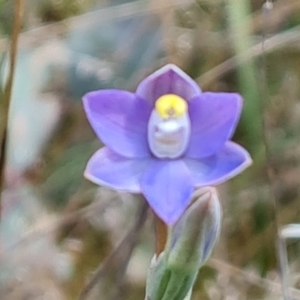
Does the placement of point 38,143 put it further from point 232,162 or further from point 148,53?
point 232,162

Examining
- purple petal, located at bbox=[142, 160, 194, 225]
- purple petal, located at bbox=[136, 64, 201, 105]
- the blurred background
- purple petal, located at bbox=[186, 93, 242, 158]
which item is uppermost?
purple petal, located at bbox=[136, 64, 201, 105]

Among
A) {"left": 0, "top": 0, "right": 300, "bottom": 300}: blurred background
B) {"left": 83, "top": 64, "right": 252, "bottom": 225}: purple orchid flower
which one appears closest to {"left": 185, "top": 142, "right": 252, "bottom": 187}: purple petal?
{"left": 83, "top": 64, "right": 252, "bottom": 225}: purple orchid flower

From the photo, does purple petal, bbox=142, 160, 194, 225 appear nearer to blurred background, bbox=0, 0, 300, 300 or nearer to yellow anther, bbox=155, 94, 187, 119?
yellow anther, bbox=155, 94, 187, 119

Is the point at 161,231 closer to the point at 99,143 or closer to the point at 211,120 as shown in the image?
the point at 211,120

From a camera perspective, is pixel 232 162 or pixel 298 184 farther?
pixel 298 184

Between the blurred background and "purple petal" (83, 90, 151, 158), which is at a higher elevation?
"purple petal" (83, 90, 151, 158)

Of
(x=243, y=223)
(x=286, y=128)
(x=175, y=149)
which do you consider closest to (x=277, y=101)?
(x=286, y=128)

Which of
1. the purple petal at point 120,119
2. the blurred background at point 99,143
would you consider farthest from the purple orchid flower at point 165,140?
the blurred background at point 99,143
